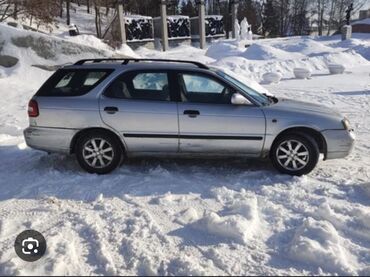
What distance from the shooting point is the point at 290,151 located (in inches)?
220

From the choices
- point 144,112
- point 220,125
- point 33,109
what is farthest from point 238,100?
point 33,109

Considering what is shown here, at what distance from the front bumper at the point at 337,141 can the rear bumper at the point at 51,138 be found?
324cm

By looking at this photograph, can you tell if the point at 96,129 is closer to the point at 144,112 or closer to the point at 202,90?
the point at 144,112

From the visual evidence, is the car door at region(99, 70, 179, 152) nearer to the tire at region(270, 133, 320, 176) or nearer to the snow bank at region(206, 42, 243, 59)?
the tire at region(270, 133, 320, 176)

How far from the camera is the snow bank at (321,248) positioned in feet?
11.6

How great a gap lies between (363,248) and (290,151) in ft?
6.36

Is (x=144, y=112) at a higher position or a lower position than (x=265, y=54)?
lower

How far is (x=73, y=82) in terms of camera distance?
5844 mm

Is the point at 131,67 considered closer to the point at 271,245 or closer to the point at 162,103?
the point at 162,103

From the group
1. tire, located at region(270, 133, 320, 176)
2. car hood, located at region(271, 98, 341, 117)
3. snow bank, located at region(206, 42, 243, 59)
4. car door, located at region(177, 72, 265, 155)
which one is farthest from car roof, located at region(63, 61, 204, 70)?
snow bank, located at region(206, 42, 243, 59)

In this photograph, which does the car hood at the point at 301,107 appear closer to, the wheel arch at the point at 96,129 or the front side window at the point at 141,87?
the front side window at the point at 141,87

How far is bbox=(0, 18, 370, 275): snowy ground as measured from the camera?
3598 mm

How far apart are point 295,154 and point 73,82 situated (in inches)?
120

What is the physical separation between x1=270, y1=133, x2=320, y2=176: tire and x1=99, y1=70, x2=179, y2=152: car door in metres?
1.31
